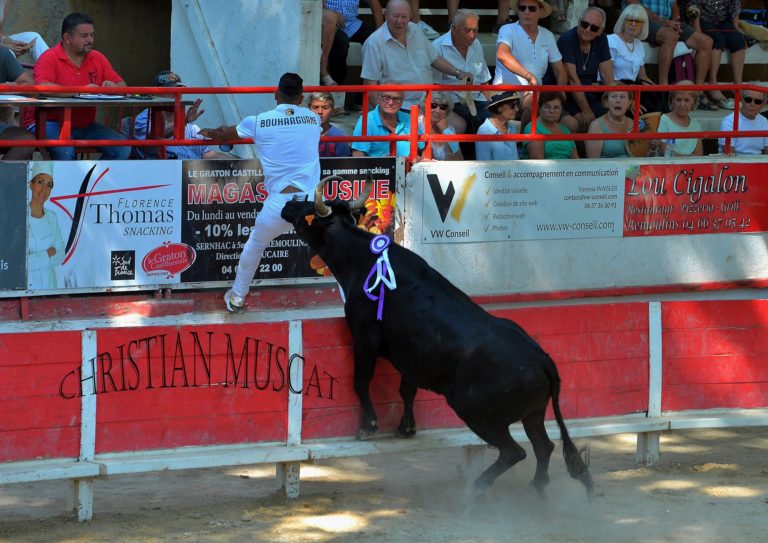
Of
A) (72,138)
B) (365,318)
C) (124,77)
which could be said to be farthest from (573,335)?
(124,77)

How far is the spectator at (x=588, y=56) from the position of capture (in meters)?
12.5

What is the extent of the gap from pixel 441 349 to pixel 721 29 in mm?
9266

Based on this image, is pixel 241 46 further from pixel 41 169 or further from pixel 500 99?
pixel 41 169

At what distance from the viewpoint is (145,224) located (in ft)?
31.9

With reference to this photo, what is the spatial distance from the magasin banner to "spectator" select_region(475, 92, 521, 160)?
4.89 feet

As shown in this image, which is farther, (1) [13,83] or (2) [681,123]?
(2) [681,123]

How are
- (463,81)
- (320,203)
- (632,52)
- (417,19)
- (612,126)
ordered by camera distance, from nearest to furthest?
1. (320,203)
2. (612,126)
3. (463,81)
4. (417,19)
5. (632,52)

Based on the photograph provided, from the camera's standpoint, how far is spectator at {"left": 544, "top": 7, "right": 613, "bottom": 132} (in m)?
12.5

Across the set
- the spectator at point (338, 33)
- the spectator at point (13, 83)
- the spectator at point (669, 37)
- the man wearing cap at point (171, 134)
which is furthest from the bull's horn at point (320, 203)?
the spectator at point (669, 37)

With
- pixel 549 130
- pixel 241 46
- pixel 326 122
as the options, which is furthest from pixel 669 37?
pixel 326 122

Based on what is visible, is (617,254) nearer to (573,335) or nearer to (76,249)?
(573,335)

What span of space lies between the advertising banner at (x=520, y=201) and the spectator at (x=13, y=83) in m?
3.24

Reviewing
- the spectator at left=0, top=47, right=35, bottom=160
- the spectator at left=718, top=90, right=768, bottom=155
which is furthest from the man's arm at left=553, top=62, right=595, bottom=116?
the spectator at left=0, top=47, right=35, bottom=160

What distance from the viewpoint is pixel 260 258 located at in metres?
9.69
